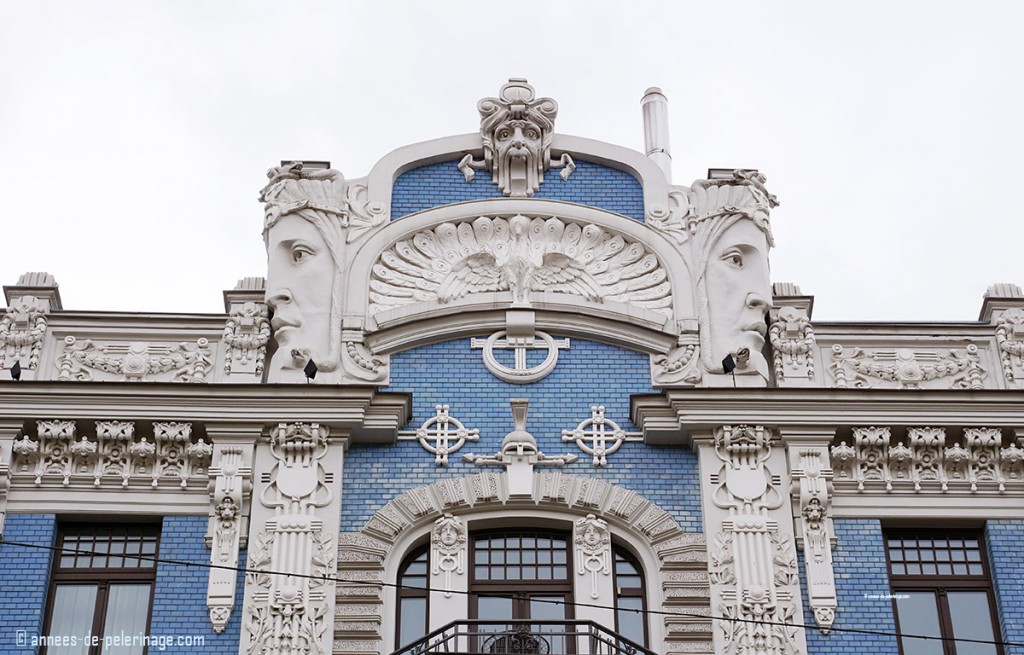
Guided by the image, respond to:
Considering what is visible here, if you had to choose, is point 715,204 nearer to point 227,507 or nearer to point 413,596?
point 413,596

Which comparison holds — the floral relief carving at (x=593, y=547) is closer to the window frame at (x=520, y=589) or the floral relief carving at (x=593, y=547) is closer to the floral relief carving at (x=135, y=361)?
the window frame at (x=520, y=589)

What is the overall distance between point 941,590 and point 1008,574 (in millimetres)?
728

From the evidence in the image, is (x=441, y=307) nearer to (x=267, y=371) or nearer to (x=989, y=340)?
(x=267, y=371)

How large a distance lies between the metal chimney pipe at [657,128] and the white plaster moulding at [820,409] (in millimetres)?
5344

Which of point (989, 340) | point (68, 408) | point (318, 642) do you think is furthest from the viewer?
point (989, 340)

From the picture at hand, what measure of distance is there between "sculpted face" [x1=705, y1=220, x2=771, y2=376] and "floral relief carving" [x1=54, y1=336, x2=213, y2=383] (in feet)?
19.2

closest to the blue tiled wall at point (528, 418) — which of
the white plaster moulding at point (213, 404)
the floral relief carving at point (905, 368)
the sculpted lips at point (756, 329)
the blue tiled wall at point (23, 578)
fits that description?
the white plaster moulding at point (213, 404)

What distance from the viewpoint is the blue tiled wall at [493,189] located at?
74.5 feet

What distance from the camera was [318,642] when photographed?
745 inches

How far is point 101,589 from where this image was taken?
19.9m

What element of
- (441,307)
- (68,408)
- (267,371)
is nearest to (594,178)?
(441,307)

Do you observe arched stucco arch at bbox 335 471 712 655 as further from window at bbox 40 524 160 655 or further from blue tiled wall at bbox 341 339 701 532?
window at bbox 40 524 160 655

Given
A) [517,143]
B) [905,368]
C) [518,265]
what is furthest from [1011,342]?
[517,143]

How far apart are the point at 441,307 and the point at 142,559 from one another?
4467 millimetres
